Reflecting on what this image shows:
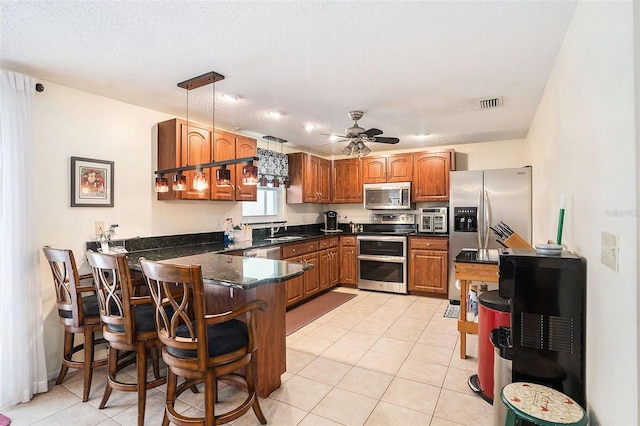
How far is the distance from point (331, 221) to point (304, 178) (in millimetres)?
1244

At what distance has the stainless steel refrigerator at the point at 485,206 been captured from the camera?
4.25m

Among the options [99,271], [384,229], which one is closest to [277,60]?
[99,271]

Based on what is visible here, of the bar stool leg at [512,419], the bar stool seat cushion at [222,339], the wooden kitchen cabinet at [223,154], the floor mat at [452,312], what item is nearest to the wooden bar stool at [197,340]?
the bar stool seat cushion at [222,339]

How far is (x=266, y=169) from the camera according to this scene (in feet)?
15.8

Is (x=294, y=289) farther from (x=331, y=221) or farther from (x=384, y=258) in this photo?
(x=331, y=221)

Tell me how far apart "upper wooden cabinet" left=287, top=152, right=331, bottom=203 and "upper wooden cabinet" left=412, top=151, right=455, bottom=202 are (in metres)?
1.63

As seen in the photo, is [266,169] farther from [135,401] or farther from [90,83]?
[135,401]

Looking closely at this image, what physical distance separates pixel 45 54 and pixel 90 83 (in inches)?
19.7

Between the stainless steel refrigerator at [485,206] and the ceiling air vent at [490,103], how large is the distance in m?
1.38

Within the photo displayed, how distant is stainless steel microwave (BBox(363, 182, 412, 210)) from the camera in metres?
5.25

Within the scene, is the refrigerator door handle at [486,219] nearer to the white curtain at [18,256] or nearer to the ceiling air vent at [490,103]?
the ceiling air vent at [490,103]

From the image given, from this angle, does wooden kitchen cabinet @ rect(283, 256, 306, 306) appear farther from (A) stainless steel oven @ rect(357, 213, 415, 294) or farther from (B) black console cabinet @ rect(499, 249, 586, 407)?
(B) black console cabinet @ rect(499, 249, 586, 407)

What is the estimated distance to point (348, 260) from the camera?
5.48 m

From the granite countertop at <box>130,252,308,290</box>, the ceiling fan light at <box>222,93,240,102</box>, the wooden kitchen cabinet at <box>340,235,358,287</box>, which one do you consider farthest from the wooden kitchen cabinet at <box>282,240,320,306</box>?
the ceiling fan light at <box>222,93,240,102</box>
